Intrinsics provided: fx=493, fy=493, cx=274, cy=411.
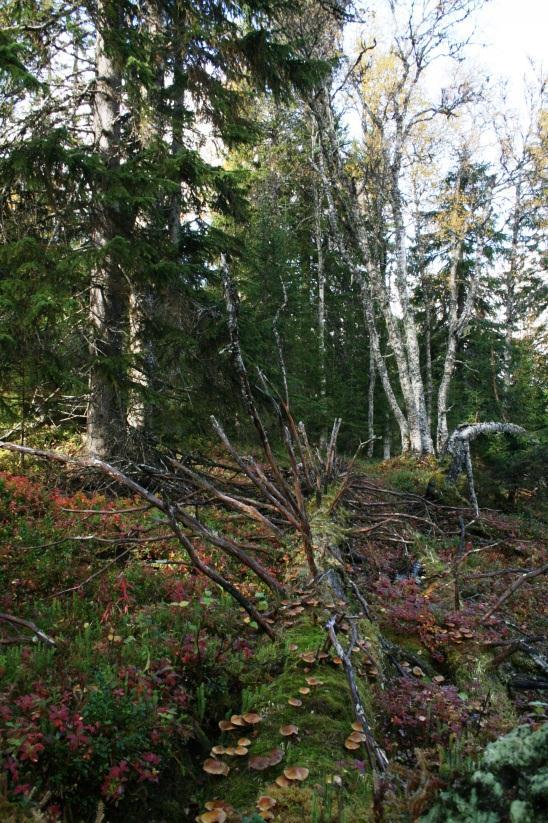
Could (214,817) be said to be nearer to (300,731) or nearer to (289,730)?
(289,730)

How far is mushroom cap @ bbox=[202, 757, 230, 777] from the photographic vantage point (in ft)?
7.80

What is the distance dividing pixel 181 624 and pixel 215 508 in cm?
381

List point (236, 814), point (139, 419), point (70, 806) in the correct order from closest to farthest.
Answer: point (236, 814) → point (70, 806) → point (139, 419)

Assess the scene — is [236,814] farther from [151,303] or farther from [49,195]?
[151,303]

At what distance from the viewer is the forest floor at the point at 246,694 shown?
6.41 feet

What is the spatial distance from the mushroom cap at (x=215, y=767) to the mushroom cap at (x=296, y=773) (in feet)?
1.12

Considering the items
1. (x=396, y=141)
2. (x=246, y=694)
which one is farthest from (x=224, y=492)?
(x=396, y=141)

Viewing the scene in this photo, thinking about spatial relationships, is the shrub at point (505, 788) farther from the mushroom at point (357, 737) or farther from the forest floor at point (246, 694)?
the mushroom at point (357, 737)

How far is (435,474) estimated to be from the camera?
37.2ft

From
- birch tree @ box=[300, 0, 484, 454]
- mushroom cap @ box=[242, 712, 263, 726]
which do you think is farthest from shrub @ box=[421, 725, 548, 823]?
birch tree @ box=[300, 0, 484, 454]

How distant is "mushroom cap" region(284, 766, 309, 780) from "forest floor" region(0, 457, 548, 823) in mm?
13

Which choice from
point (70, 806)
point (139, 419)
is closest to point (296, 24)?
point (139, 419)

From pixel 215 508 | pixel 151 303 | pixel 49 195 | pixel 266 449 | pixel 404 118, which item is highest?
pixel 404 118

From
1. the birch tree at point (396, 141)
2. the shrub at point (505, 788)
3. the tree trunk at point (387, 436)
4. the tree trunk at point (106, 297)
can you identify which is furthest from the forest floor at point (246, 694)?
the tree trunk at point (387, 436)
